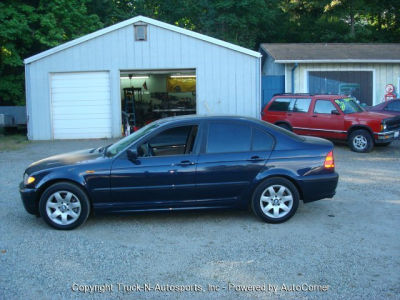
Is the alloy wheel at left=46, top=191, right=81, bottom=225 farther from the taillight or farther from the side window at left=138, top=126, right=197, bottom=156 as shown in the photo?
the taillight

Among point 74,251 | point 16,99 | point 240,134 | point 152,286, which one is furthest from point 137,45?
point 152,286

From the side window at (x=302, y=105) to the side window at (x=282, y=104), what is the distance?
186mm

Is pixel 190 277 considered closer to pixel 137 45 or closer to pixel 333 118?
pixel 333 118

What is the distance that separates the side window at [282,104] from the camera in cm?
1498

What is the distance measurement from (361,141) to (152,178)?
879 cm

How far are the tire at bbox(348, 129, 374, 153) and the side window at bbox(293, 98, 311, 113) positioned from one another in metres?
1.60

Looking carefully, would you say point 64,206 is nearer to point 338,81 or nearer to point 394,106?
point 394,106

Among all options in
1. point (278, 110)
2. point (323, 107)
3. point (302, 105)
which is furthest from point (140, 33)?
point (323, 107)

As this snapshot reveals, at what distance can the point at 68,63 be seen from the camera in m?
17.3

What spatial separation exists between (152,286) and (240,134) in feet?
9.35

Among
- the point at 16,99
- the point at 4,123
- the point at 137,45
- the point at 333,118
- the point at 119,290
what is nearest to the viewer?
the point at 119,290

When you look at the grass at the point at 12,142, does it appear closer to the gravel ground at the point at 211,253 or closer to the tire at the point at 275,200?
the gravel ground at the point at 211,253

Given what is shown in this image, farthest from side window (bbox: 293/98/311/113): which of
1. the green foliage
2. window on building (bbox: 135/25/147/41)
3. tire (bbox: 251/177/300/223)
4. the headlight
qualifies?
the green foliage

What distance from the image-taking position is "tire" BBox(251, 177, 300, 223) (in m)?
6.77
